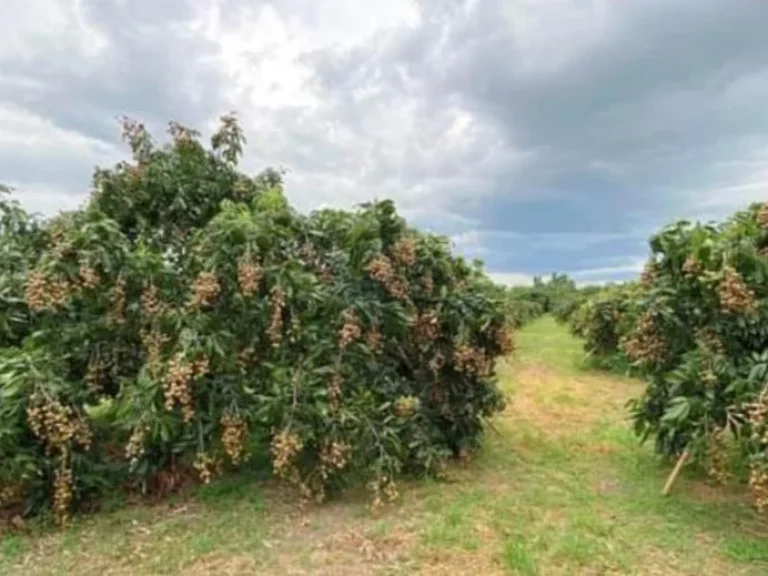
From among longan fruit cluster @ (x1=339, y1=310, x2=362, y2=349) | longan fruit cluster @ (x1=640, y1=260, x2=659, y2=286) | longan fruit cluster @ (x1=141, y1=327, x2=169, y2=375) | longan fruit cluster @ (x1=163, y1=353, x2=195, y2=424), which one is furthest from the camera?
longan fruit cluster @ (x1=640, y1=260, x2=659, y2=286)

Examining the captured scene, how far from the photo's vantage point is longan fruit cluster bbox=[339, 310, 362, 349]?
4.02 metres

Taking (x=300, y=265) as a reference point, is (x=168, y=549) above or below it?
below

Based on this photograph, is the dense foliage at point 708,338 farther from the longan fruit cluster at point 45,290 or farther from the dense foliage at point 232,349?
the longan fruit cluster at point 45,290

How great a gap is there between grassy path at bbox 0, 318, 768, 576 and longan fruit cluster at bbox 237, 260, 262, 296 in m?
1.35

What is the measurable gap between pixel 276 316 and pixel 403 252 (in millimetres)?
1020

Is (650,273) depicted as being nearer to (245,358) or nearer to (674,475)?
(674,475)

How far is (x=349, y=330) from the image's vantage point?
4.02 m

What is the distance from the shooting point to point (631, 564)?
10.8ft

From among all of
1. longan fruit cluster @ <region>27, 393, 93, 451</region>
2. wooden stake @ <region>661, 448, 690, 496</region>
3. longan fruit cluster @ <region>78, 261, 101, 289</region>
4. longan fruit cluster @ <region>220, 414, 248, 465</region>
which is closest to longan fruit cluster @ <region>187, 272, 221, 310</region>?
longan fruit cluster @ <region>78, 261, 101, 289</region>

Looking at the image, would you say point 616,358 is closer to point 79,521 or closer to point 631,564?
point 631,564

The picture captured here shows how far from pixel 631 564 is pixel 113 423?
9.95 feet

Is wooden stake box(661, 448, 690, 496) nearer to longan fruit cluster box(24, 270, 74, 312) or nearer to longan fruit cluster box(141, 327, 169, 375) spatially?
longan fruit cluster box(141, 327, 169, 375)

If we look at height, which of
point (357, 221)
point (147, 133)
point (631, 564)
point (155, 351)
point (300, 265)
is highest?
point (147, 133)

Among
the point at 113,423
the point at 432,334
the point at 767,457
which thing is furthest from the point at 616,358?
the point at 113,423
